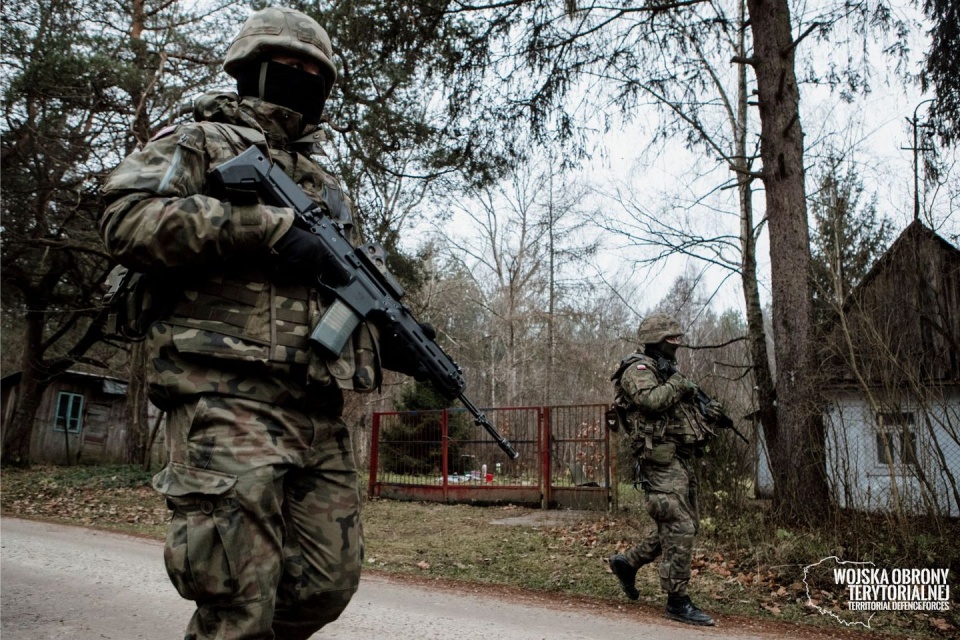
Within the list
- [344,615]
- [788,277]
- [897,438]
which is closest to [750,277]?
[788,277]

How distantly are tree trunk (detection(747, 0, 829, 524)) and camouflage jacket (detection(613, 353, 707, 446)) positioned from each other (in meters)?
2.46

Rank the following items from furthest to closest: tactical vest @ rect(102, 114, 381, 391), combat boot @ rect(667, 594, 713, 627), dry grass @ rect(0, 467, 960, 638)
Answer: dry grass @ rect(0, 467, 960, 638) → combat boot @ rect(667, 594, 713, 627) → tactical vest @ rect(102, 114, 381, 391)

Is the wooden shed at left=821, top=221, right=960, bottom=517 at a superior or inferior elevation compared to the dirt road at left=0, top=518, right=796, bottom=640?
superior

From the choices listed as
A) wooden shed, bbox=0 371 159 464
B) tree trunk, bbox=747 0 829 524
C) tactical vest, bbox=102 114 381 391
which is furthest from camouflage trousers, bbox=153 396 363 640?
wooden shed, bbox=0 371 159 464

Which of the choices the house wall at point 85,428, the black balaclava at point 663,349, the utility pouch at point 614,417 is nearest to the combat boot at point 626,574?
the utility pouch at point 614,417

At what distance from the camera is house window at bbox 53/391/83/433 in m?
26.0

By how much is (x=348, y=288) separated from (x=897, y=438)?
18.5 feet

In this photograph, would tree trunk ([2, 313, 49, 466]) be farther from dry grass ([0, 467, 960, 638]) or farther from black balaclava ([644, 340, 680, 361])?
black balaclava ([644, 340, 680, 361])

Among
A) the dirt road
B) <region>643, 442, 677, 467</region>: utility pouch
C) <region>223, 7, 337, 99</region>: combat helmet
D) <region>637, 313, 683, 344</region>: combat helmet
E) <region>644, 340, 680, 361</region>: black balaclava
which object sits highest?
<region>223, 7, 337, 99</region>: combat helmet

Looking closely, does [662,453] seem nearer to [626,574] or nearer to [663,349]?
[663,349]

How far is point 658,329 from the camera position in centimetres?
561

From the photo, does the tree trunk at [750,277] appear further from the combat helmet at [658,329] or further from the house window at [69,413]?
the house window at [69,413]

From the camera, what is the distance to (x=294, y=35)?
2.56 meters

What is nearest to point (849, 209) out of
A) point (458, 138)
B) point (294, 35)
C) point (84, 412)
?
point (458, 138)
